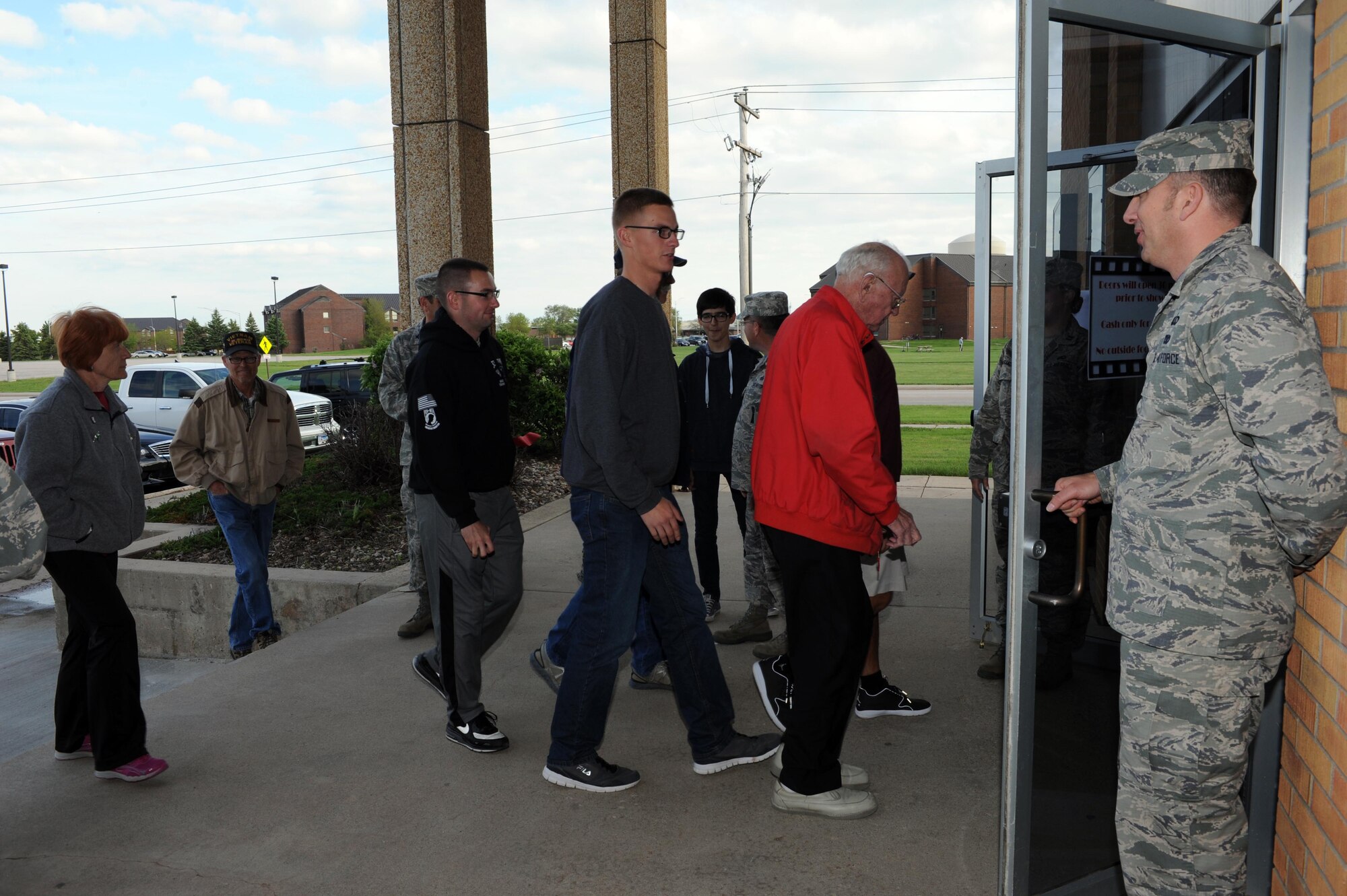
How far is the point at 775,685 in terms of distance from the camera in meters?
4.54

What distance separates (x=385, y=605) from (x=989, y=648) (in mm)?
3848

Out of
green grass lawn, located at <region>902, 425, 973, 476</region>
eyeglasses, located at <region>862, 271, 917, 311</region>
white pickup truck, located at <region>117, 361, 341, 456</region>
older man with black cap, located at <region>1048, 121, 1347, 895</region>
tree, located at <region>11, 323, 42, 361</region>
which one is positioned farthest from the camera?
tree, located at <region>11, 323, 42, 361</region>

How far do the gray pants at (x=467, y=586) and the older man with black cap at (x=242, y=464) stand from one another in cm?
252

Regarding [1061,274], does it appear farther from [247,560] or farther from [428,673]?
[247,560]

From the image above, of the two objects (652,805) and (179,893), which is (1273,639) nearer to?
(652,805)

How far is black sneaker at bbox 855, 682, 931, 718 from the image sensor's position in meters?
4.47

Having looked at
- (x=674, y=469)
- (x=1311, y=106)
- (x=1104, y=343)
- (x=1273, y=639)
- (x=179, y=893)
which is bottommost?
(x=179, y=893)

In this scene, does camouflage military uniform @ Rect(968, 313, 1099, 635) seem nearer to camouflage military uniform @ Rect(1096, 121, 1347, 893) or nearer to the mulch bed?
camouflage military uniform @ Rect(1096, 121, 1347, 893)

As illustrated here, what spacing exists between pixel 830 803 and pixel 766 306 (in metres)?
2.91

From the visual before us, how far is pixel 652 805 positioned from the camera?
370 cm

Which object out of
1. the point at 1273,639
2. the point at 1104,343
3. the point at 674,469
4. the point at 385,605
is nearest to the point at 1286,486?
the point at 1273,639

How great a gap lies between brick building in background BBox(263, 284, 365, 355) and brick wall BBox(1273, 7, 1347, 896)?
12136 centimetres

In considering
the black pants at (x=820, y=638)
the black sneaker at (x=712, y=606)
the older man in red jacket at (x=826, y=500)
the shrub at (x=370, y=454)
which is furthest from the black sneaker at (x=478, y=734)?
the shrub at (x=370, y=454)

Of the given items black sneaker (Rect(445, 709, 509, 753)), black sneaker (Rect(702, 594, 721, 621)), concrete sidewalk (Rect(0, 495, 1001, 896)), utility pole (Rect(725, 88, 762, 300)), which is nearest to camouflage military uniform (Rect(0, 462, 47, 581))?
concrete sidewalk (Rect(0, 495, 1001, 896))
